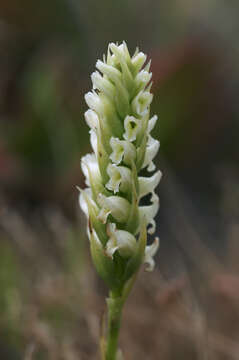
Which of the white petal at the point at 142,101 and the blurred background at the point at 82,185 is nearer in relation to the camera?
the white petal at the point at 142,101

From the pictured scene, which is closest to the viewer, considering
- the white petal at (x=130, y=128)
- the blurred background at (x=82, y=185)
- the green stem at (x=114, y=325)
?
the white petal at (x=130, y=128)

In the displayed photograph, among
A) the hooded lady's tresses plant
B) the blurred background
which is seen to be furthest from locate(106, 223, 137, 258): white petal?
the blurred background

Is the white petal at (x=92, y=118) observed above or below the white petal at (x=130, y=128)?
above

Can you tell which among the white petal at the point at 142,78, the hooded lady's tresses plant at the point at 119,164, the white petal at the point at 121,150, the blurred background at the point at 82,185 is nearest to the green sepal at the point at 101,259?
the hooded lady's tresses plant at the point at 119,164

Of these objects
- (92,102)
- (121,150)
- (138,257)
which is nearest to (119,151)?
(121,150)

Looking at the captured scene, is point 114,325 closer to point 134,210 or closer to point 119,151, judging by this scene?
point 134,210

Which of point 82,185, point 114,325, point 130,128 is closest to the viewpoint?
point 130,128

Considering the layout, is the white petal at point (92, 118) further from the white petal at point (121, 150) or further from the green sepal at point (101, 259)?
the green sepal at point (101, 259)
